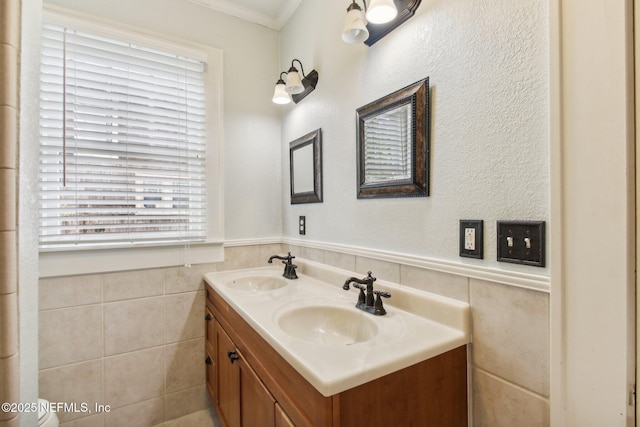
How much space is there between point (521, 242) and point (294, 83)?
1440 millimetres

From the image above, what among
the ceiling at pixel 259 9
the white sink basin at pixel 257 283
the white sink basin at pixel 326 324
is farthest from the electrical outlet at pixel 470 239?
the ceiling at pixel 259 9

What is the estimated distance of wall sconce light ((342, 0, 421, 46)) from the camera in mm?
1065

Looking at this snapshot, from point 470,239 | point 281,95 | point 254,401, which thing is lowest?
point 254,401

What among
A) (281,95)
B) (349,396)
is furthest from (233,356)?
(281,95)

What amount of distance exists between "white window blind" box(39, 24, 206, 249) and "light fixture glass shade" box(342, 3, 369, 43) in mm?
1137

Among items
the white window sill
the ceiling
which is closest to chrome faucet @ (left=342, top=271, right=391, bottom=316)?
the white window sill

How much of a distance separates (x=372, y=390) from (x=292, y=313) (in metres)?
0.53

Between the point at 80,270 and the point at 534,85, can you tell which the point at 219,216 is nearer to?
the point at 80,270

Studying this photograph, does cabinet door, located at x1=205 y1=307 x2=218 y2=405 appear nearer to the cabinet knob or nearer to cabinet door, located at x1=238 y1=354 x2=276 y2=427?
the cabinet knob

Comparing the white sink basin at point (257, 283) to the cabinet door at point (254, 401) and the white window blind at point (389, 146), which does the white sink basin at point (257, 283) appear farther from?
the white window blind at point (389, 146)

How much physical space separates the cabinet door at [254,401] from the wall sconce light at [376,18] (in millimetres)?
1398

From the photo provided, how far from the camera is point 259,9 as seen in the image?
2.05 m

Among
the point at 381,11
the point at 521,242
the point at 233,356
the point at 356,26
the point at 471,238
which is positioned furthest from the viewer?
the point at 233,356

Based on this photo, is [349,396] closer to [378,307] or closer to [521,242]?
[378,307]
